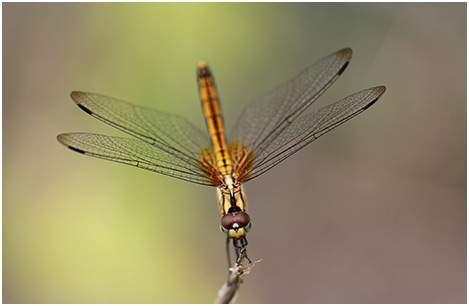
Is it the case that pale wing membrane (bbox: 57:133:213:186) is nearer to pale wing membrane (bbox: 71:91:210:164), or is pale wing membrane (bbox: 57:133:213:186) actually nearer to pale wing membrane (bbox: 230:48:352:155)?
pale wing membrane (bbox: 71:91:210:164)

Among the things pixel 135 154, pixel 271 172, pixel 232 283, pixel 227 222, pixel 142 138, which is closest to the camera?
pixel 232 283

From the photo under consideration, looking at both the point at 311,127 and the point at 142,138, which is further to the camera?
the point at 142,138

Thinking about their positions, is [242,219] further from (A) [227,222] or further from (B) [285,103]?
(B) [285,103]

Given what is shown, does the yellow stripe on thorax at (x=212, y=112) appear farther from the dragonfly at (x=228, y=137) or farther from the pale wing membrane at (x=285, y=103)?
the pale wing membrane at (x=285, y=103)

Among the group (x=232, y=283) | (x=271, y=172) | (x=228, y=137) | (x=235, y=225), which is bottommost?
(x=232, y=283)

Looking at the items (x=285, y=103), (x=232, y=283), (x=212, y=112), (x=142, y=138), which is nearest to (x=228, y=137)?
(x=212, y=112)

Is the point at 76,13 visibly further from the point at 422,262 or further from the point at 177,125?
the point at 422,262

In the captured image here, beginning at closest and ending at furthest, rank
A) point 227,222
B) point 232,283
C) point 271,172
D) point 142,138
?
point 232,283 < point 227,222 < point 142,138 < point 271,172

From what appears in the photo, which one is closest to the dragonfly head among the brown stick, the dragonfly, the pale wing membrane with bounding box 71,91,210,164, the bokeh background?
the dragonfly
